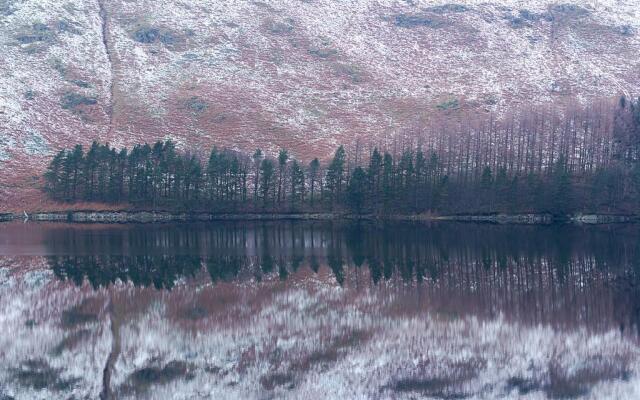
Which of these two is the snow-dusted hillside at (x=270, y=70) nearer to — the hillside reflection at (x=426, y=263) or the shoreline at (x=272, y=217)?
the shoreline at (x=272, y=217)

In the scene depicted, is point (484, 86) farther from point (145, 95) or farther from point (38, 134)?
point (38, 134)

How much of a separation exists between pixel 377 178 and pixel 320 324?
74.7 meters

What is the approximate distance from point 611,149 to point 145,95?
9833cm

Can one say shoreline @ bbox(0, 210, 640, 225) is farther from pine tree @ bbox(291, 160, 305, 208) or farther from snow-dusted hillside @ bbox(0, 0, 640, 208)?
snow-dusted hillside @ bbox(0, 0, 640, 208)

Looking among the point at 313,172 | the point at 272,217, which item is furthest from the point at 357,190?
the point at 272,217

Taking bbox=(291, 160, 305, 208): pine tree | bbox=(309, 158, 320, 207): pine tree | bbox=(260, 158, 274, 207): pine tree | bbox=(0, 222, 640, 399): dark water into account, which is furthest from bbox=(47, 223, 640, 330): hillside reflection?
bbox=(260, 158, 274, 207): pine tree

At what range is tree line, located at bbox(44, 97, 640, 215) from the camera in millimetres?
96688

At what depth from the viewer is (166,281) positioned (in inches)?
1500

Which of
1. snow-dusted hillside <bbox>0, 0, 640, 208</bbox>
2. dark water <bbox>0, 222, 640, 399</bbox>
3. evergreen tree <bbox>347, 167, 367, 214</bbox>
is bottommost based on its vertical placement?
dark water <bbox>0, 222, 640, 399</bbox>

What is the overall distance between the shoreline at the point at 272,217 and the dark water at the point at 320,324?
42575 millimetres

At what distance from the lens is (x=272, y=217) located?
102 m

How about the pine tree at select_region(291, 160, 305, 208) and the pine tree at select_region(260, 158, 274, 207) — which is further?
the pine tree at select_region(260, 158, 274, 207)

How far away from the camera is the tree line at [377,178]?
96.7m

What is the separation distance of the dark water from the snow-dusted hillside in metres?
76.5
